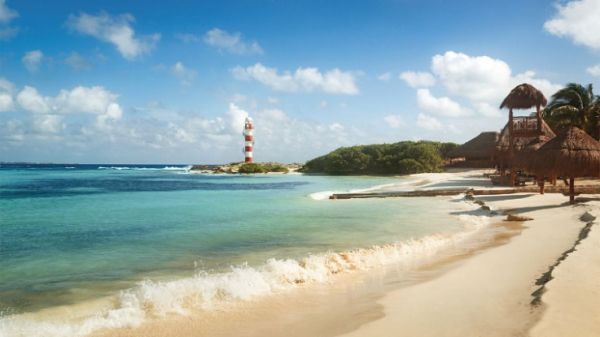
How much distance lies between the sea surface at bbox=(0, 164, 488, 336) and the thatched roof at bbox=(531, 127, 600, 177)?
150 inches

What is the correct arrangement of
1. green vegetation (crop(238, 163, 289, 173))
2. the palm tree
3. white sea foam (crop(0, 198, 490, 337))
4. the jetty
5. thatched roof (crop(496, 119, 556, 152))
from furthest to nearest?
green vegetation (crop(238, 163, 289, 173)) → the palm tree → thatched roof (crop(496, 119, 556, 152)) → the jetty → white sea foam (crop(0, 198, 490, 337))

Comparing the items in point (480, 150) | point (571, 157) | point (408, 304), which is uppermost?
point (480, 150)

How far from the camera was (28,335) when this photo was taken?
496 centimetres

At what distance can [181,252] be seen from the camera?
9.55m

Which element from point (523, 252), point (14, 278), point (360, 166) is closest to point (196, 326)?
point (14, 278)

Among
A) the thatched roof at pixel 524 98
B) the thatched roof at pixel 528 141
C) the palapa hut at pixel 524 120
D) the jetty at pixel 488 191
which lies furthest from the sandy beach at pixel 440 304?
the thatched roof at pixel 524 98

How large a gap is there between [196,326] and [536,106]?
25.0 meters

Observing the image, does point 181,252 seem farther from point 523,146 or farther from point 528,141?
point 528,141

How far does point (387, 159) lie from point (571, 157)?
4109 cm

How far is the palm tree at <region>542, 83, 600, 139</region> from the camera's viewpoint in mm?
28625

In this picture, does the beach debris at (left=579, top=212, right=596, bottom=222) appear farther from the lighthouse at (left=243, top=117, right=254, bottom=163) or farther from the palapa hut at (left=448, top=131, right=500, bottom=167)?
the lighthouse at (left=243, top=117, right=254, bottom=163)

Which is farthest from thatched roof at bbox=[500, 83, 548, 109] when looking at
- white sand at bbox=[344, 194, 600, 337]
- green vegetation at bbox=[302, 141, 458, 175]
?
green vegetation at bbox=[302, 141, 458, 175]

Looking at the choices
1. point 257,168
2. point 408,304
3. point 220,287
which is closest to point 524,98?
point 408,304

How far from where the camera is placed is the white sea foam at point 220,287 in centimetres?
522
